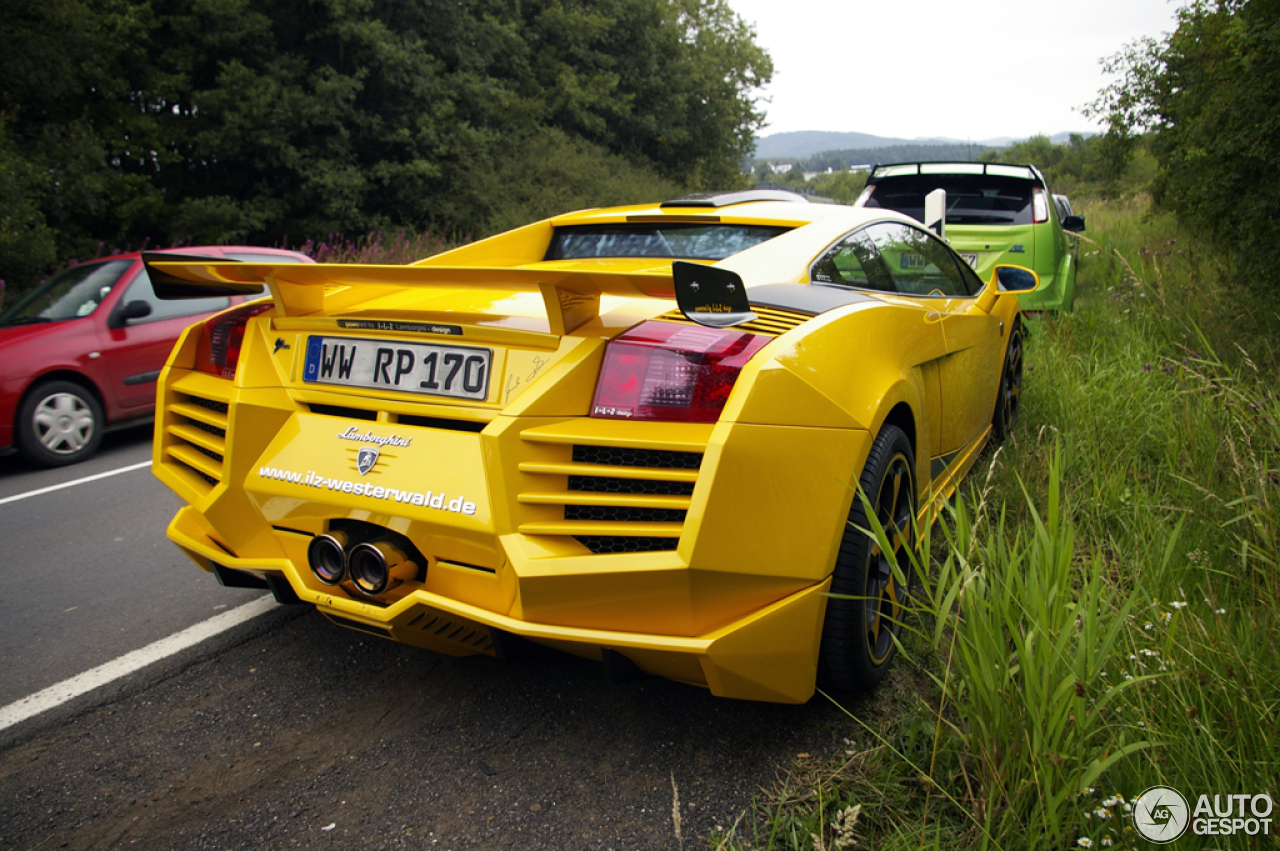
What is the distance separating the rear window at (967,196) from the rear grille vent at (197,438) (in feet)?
19.6

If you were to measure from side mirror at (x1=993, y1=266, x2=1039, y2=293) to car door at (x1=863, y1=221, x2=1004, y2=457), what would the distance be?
10.8 inches

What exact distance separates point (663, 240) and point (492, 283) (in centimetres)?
115

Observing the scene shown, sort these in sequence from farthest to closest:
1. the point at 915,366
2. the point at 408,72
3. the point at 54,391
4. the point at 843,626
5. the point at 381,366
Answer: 1. the point at 408,72
2. the point at 54,391
3. the point at 915,366
4. the point at 381,366
5. the point at 843,626

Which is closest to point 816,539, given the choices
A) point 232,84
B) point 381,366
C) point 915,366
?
point 915,366

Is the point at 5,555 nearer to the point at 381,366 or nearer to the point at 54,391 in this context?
the point at 54,391

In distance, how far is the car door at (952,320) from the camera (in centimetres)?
308

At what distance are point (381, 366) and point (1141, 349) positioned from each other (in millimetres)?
4905

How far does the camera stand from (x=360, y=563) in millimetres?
2004

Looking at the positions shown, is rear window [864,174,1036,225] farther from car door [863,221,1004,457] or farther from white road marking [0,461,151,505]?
white road marking [0,461,151,505]

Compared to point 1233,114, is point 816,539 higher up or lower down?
lower down

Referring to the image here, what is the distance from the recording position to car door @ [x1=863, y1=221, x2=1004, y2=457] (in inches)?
121

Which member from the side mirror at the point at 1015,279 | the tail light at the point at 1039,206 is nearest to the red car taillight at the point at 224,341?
the side mirror at the point at 1015,279

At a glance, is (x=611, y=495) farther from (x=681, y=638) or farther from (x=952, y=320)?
(x=952, y=320)

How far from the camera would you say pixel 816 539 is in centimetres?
191
